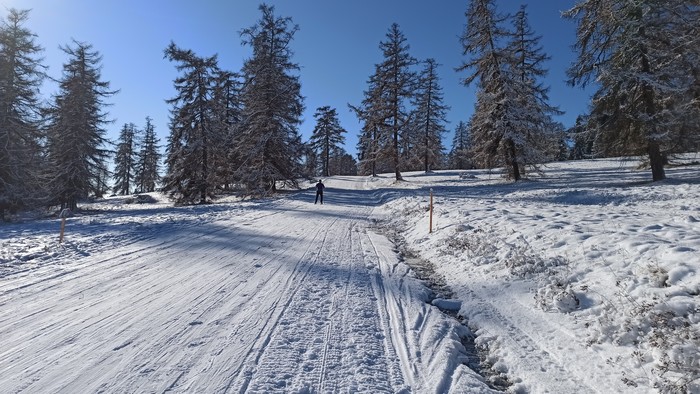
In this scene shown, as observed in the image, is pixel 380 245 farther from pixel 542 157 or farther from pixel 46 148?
pixel 46 148

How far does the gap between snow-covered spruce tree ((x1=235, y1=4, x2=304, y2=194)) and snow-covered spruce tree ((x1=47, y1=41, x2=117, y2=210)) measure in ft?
32.3

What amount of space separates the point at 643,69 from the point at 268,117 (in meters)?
21.6

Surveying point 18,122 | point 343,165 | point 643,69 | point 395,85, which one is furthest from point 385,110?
point 343,165

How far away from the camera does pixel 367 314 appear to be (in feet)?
→ 16.3

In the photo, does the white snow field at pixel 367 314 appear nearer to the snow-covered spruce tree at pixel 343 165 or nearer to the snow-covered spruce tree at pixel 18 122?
the snow-covered spruce tree at pixel 18 122

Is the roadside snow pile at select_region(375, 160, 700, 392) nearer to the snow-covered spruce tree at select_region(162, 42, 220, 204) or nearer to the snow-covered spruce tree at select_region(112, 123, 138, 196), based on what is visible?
the snow-covered spruce tree at select_region(162, 42, 220, 204)

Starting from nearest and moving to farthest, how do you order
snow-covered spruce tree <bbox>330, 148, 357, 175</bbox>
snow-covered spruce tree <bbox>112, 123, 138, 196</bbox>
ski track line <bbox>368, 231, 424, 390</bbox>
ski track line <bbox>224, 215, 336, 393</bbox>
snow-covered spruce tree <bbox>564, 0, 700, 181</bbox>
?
1. ski track line <bbox>224, 215, 336, 393</bbox>
2. ski track line <bbox>368, 231, 424, 390</bbox>
3. snow-covered spruce tree <bbox>564, 0, 700, 181</bbox>
4. snow-covered spruce tree <bbox>112, 123, 138, 196</bbox>
5. snow-covered spruce tree <bbox>330, 148, 357, 175</bbox>

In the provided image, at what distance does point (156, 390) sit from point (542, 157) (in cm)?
2359

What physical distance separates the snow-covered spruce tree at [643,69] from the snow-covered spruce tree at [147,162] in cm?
5448

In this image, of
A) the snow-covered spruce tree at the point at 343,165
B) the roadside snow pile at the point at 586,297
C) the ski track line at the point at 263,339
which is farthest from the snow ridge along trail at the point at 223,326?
the snow-covered spruce tree at the point at 343,165

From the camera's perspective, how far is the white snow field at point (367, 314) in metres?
3.31

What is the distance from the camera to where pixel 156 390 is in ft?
10.0

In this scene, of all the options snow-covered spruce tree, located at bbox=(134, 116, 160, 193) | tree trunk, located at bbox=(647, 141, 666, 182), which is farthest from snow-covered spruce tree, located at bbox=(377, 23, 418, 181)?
snow-covered spruce tree, located at bbox=(134, 116, 160, 193)

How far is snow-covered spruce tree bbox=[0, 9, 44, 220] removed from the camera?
61.6ft
